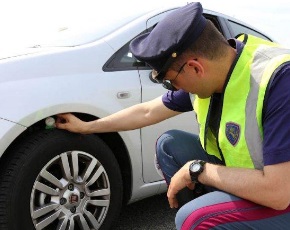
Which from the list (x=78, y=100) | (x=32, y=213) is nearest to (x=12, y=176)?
(x=32, y=213)

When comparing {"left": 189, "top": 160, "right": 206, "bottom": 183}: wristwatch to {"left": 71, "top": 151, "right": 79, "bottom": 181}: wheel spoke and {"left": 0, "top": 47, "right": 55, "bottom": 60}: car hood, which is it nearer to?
{"left": 71, "top": 151, "right": 79, "bottom": 181}: wheel spoke

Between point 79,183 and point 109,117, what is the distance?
38 centimetres

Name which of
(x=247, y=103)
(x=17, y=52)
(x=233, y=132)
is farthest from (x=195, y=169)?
(x=17, y=52)

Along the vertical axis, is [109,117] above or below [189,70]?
below

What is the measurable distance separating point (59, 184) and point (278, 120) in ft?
3.99

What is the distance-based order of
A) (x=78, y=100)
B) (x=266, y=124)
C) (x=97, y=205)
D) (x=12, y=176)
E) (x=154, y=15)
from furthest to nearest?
1. (x=154, y=15)
2. (x=97, y=205)
3. (x=78, y=100)
4. (x=12, y=176)
5. (x=266, y=124)

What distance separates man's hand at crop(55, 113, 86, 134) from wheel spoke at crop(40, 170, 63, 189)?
0.80 feet

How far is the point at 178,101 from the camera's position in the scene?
7.47 feet

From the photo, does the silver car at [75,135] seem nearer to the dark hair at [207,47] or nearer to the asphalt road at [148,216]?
the asphalt road at [148,216]

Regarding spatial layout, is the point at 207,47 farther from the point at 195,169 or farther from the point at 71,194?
the point at 71,194

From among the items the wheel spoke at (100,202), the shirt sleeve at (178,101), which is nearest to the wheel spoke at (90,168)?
the wheel spoke at (100,202)

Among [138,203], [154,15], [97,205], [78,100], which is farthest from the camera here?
[138,203]

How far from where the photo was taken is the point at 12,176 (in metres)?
2.16

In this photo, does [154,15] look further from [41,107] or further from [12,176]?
[12,176]
